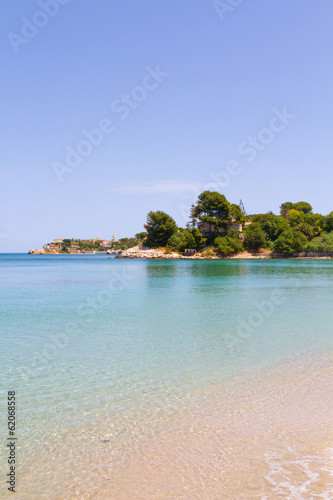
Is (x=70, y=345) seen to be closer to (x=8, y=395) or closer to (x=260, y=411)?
(x=8, y=395)

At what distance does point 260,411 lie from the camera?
16.1 feet

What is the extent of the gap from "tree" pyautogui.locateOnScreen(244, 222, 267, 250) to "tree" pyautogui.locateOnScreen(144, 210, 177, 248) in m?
17.7

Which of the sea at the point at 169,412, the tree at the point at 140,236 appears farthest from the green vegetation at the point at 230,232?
the sea at the point at 169,412

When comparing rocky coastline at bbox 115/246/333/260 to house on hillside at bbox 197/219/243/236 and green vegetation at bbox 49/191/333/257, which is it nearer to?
green vegetation at bbox 49/191/333/257

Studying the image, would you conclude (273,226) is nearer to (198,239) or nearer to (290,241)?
(290,241)

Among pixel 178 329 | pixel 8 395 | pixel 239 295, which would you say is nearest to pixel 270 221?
pixel 239 295

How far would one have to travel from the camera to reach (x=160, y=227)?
95.2 meters

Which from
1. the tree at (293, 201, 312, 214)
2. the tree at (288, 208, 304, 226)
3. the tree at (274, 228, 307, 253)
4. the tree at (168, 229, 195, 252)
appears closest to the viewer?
the tree at (274, 228, 307, 253)

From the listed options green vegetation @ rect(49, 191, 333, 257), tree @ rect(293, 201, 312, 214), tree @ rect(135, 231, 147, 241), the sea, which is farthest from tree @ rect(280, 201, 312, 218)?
the sea

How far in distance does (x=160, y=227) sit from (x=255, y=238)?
74.3 ft

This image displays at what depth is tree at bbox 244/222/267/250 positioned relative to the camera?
299 ft

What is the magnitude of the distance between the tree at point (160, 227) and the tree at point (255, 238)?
58.1 feet

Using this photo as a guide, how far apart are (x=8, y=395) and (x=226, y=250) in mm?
84289

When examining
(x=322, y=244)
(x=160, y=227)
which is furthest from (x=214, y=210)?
(x=322, y=244)
